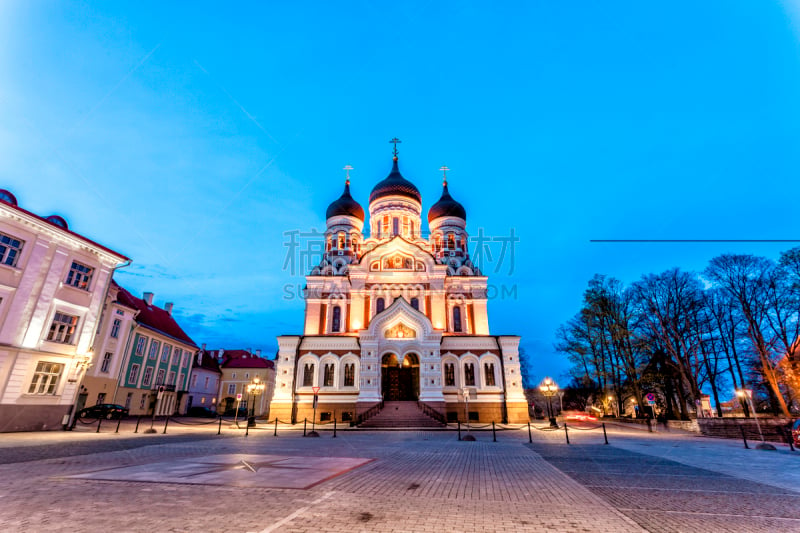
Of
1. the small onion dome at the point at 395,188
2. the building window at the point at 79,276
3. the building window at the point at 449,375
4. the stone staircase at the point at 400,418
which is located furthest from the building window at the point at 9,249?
the small onion dome at the point at 395,188

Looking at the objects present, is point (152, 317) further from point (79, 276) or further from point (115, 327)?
point (79, 276)

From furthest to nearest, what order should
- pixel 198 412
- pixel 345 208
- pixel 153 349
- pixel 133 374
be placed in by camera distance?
pixel 198 412
pixel 345 208
pixel 153 349
pixel 133 374

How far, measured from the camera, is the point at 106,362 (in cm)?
3127

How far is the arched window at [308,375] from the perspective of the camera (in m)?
30.9

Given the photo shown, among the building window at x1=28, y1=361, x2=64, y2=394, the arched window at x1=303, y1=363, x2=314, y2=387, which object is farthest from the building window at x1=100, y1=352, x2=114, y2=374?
the arched window at x1=303, y1=363, x2=314, y2=387

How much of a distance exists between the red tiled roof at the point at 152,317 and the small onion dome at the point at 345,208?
2115cm

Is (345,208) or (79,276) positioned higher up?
(345,208)

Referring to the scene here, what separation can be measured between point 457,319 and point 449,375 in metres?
7.00

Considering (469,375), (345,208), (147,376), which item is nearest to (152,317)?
(147,376)

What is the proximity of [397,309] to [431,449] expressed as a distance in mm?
18352

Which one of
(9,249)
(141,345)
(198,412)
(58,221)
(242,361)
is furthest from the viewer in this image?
(242,361)

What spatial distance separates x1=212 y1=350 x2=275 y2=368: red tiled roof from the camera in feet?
189

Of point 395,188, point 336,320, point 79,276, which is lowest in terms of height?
point 79,276

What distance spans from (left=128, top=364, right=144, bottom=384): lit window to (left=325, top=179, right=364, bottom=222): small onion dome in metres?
24.3
